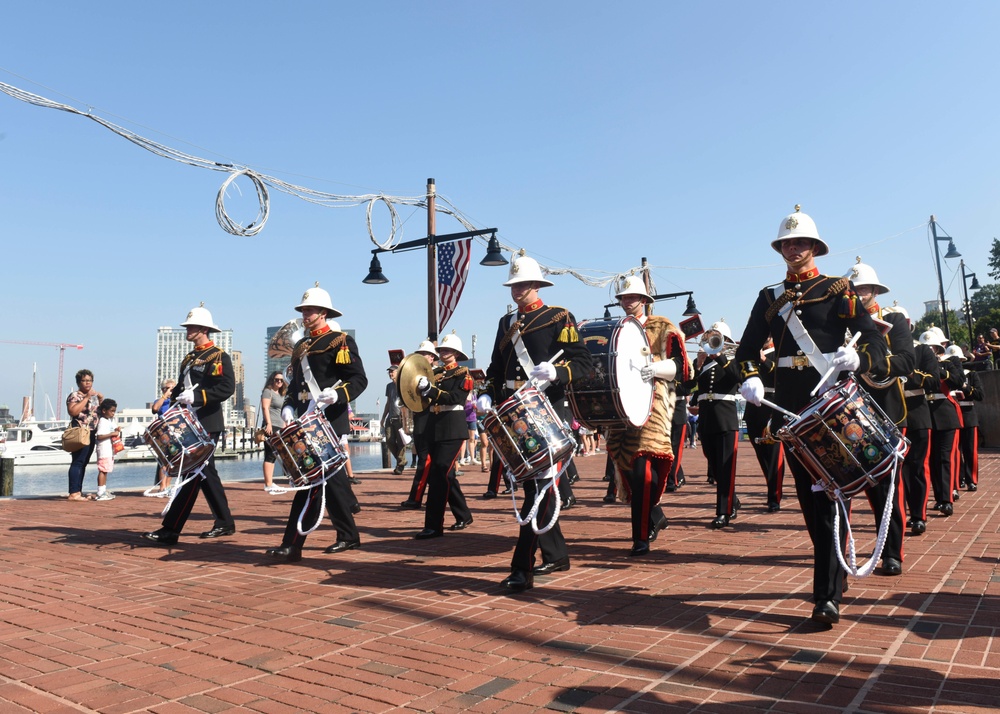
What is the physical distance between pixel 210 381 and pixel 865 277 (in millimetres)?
5897

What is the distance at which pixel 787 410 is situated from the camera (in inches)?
183

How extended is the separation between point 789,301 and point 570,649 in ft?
7.46

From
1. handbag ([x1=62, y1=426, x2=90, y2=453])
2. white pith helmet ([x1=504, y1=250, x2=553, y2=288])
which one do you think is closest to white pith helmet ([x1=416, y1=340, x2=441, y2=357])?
white pith helmet ([x1=504, y1=250, x2=553, y2=288])

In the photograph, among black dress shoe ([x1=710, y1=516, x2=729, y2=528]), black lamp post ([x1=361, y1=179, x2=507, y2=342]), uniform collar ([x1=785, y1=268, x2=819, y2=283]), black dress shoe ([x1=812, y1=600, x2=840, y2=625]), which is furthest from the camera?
black lamp post ([x1=361, y1=179, x2=507, y2=342])

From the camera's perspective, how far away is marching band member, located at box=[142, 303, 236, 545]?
7.60 metres

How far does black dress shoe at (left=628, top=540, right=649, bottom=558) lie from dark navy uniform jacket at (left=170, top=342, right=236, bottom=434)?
3.94 m

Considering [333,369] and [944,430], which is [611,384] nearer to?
[333,369]

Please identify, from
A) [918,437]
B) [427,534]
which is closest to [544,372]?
[427,534]

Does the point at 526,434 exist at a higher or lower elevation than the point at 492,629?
higher

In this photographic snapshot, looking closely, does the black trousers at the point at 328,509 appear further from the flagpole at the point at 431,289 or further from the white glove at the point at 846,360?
the flagpole at the point at 431,289

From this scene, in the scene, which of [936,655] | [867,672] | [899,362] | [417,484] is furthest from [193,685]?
[417,484]

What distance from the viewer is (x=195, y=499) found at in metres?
7.70

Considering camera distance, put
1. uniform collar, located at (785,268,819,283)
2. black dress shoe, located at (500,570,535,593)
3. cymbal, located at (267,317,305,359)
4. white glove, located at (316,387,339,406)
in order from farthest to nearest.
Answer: cymbal, located at (267,317,305,359) < white glove, located at (316,387,339,406) < black dress shoe, located at (500,570,535,593) < uniform collar, located at (785,268,819,283)

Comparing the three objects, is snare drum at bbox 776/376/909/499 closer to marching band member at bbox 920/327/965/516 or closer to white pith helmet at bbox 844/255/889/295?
white pith helmet at bbox 844/255/889/295
